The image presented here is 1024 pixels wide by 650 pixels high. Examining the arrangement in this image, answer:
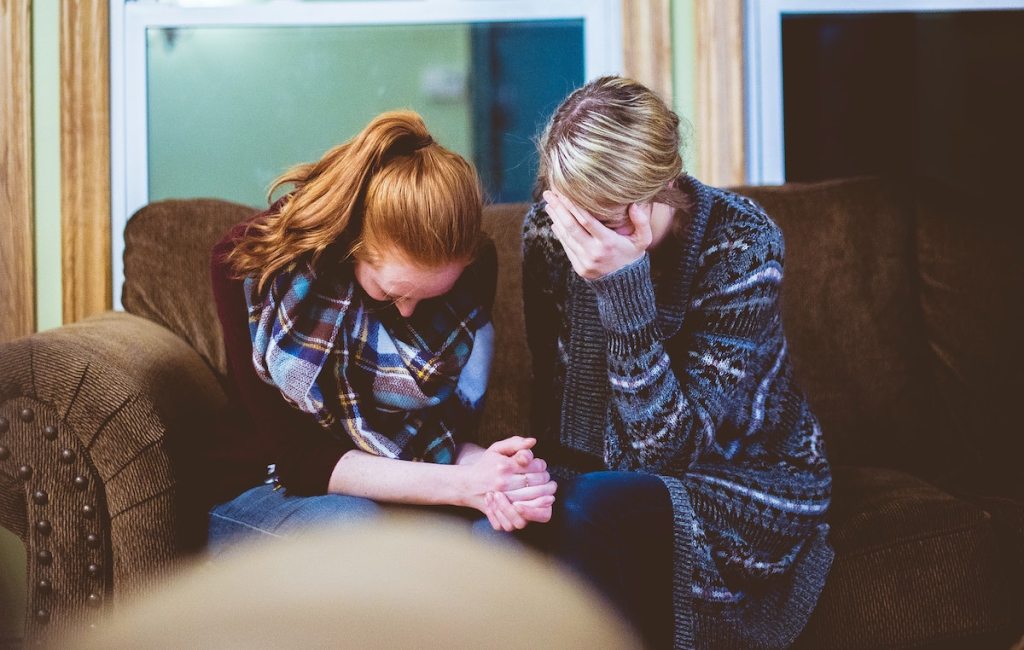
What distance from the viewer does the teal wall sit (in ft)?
7.43

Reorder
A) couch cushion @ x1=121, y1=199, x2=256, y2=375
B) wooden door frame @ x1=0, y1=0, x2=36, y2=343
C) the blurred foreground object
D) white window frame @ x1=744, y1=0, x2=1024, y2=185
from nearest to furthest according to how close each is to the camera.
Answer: the blurred foreground object → couch cushion @ x1=121, y1=199, x2=256, y2=375 → wooden door frame @ x1=0, y1=0, x2=36, y2=343 → white window frame @ x1=744, y1=0, x2=1024, y2=185

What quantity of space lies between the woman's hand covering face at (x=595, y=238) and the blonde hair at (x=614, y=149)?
2 cm

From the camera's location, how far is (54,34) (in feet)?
7.06

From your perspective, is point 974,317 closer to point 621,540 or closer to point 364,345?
point 621,540

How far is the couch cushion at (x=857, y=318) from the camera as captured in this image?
1877mm

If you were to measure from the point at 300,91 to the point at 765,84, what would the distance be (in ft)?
4.10

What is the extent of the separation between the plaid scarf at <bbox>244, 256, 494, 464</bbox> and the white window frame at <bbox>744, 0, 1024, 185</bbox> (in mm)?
1265

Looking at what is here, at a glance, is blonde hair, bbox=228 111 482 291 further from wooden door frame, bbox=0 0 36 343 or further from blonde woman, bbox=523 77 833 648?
wooden door frame, bbox=0 0 36 343

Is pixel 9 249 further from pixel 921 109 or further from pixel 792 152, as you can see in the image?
pixel 921 109

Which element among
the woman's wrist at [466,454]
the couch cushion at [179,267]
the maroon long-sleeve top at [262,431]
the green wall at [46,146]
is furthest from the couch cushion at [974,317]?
the green wall at [46,146]

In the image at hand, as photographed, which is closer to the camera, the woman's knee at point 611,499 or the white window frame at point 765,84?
the woman's knee at point 611,499

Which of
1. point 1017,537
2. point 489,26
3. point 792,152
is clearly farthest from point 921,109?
point 1017,537

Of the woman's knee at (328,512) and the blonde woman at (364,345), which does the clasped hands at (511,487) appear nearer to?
the blonde woman at (364,345)

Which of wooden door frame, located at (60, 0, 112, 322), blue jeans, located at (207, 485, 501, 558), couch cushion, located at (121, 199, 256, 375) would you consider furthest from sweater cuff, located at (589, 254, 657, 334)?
wooden door frame, located at (60, 0, 112, 322)
